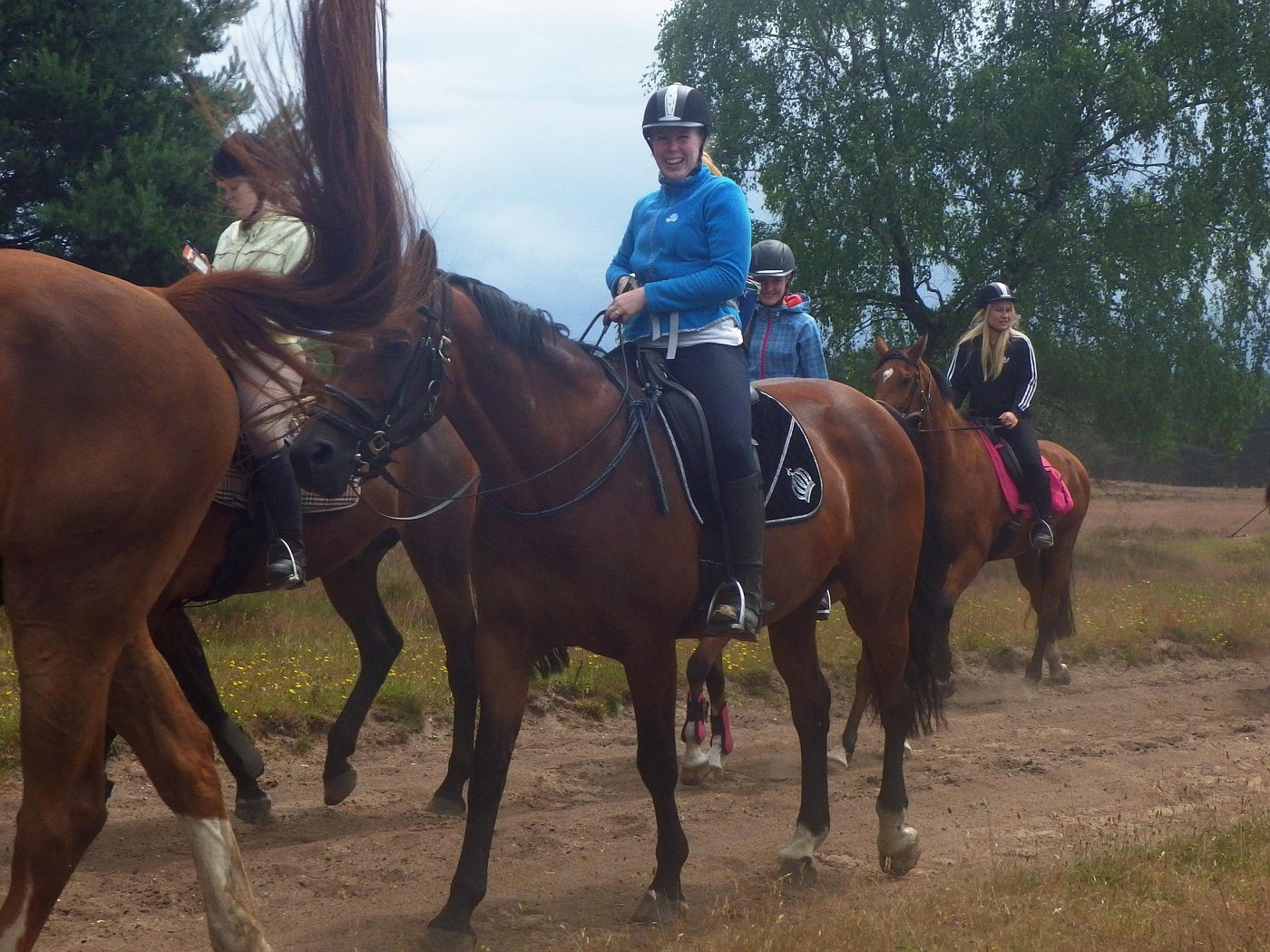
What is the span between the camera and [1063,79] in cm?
2003

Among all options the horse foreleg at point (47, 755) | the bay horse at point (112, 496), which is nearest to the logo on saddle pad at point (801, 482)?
the bay horse at point (112, 496)

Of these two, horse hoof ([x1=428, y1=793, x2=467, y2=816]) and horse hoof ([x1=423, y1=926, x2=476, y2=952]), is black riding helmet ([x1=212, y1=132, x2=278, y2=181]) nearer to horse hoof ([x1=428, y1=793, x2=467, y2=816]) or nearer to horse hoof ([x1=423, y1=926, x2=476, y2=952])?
horse hoof ([x1=423, y1=926, x2=476, y2=952])

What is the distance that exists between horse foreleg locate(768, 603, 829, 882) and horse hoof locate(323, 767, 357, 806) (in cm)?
216

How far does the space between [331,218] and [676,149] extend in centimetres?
166

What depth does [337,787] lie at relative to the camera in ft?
21.3

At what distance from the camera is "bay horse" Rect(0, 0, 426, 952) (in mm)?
3354

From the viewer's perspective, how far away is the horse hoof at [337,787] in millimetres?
6492

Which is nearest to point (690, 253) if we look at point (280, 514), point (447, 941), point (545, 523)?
point (545, 523)

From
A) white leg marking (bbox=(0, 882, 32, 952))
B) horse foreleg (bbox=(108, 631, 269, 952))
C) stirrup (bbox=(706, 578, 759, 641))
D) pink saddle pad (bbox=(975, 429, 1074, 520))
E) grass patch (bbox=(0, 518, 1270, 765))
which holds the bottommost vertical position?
grass patch (bbox=(0, 518, 1270, 765))

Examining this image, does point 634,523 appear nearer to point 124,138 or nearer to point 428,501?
point 428,501

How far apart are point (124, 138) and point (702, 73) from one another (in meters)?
13.0

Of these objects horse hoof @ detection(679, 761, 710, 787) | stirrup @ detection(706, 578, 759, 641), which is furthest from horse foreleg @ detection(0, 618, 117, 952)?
horse hoof @ detection(679, 761, 710, 787)

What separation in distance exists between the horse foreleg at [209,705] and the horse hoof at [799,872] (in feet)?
7.95

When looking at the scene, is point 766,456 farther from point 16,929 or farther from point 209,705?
point 16,929
